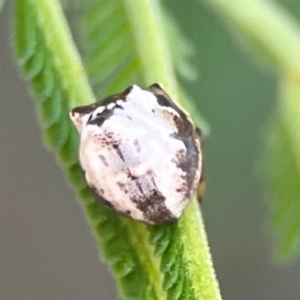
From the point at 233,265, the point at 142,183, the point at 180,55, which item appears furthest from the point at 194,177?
the point at 233,265

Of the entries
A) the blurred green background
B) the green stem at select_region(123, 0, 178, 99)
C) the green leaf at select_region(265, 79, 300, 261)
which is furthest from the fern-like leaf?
the blurred green background

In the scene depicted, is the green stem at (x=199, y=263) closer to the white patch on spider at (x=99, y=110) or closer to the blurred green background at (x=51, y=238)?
the white patch on spider at (x=99, y=110)

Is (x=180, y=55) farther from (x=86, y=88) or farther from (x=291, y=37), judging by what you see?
(x=86, y=88)

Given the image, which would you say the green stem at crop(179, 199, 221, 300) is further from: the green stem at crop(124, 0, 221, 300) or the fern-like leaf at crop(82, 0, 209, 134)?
the fern-like leaf at crop(82, 0, 209, 134)

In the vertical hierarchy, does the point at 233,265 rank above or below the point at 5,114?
below

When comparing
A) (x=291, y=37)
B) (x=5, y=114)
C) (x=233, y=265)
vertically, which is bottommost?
(x=233, y=265)

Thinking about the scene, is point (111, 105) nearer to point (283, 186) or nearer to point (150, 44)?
point (150, 44)

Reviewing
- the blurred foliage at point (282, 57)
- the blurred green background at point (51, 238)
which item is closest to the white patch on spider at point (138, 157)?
the blurred foliage at point (282, 57)
